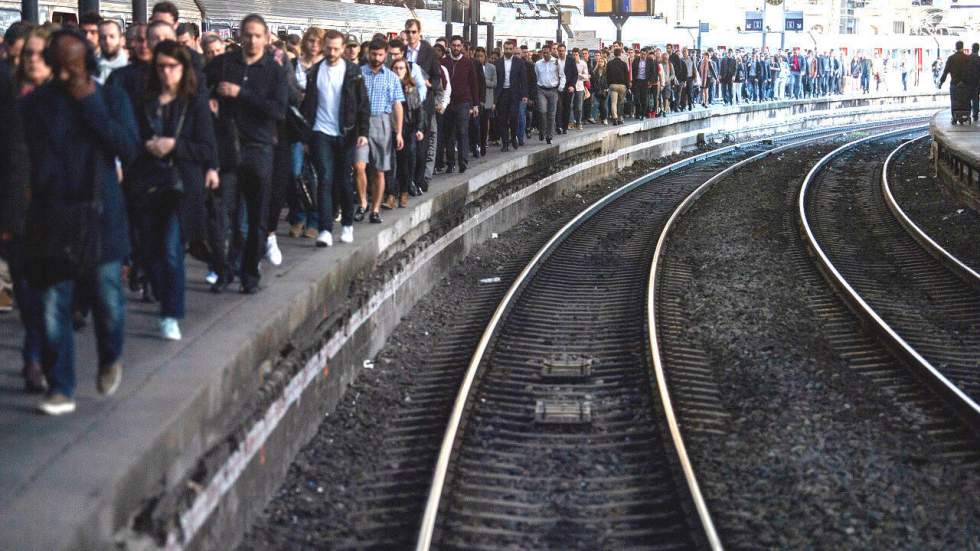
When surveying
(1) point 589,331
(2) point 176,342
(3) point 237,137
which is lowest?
(1) point 589,331

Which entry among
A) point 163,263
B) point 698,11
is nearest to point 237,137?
point 163,263

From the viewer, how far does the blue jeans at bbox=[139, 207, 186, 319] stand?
7.48 metres

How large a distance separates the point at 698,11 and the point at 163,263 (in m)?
82.6

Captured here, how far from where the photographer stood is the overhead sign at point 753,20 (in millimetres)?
64375

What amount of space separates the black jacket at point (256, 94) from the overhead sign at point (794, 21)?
5588 cm

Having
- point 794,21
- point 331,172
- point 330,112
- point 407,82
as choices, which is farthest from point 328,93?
point 794,21

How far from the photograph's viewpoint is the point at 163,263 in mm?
7504

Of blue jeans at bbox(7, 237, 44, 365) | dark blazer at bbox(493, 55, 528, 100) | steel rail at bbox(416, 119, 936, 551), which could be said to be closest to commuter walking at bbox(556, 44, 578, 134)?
steel rail at bbox(416, 119, 936, 551)

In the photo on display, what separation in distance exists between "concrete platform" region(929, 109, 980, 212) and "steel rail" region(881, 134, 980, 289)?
89 centimetres

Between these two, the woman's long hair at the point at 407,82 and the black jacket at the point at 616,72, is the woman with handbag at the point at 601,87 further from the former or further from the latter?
the woman's long hair at the point at 407,82

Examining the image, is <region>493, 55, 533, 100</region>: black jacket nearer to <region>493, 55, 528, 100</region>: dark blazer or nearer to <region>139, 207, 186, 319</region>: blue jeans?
<region>493, 55, 528, 100</region>: dark blazer

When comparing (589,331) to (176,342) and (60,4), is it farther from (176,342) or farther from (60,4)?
(60,4)

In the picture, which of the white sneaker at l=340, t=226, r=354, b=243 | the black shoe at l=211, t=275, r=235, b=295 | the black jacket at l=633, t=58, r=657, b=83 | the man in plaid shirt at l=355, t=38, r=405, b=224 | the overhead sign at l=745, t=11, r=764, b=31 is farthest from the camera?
the overhead sign at l=745, t=11, r=764, b=31

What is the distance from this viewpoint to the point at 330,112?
1105 centimetres
